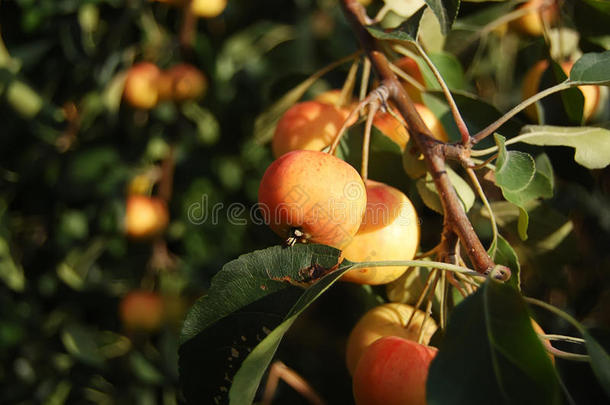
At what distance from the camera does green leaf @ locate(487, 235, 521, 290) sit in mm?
653

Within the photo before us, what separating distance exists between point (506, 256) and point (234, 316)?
1.16 feet

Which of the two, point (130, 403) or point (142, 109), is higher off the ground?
point (142, 109)

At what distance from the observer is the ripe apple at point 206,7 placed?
4.18 ft

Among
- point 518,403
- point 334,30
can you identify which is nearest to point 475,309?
point 518,403

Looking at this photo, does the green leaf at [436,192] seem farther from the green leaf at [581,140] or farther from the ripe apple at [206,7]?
the ripe apple at [206,7]

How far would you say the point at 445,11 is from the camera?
0.66 m

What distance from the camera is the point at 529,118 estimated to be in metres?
0.90

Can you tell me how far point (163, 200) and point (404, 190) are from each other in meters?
0.89

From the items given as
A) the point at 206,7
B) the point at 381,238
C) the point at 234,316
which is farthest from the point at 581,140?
the point at 206,7

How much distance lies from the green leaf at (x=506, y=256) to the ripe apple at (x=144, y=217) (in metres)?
0.99

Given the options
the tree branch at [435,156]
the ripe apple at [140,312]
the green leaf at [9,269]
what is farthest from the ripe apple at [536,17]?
the green leaf at [9,269]

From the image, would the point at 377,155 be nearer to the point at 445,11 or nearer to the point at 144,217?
the point at 445,11

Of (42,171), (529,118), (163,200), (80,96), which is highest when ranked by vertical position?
(529,118)

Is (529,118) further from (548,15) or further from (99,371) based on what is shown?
(99,371)
